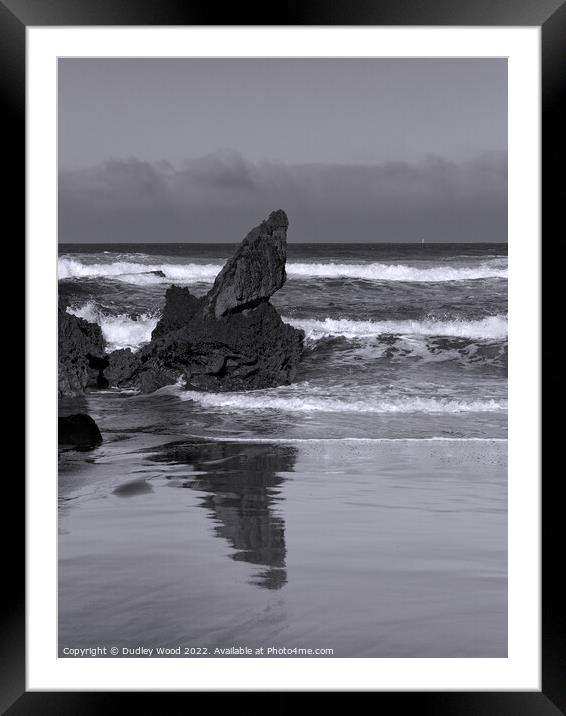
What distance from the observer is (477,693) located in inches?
110

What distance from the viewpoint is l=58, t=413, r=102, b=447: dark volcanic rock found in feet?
17.9

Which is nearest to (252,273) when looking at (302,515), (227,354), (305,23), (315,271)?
(227,354)

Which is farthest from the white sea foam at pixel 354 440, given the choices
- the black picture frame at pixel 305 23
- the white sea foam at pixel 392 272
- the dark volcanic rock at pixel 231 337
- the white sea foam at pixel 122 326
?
the white sea foam at pixel 392 272

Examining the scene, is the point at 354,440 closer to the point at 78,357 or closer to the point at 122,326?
the point at 78,357

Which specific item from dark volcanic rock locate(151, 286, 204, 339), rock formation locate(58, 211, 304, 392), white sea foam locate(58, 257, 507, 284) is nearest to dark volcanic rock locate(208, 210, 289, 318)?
rock formation locate(58, 211, 304, 392)

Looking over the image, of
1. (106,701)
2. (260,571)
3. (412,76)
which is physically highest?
(412,76)

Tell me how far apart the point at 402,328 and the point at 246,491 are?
753cm

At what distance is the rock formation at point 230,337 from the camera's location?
8102 millimetres

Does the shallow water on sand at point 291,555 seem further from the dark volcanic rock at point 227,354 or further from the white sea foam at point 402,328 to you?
the white sea foam at point 402,328

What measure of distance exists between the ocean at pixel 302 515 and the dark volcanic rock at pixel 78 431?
14 cm

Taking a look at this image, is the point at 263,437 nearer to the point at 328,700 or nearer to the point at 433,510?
the point at 433,510

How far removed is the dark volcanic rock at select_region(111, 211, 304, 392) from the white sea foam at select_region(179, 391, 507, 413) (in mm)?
352

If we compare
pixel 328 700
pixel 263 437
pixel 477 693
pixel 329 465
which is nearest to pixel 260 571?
pixel 328 700
